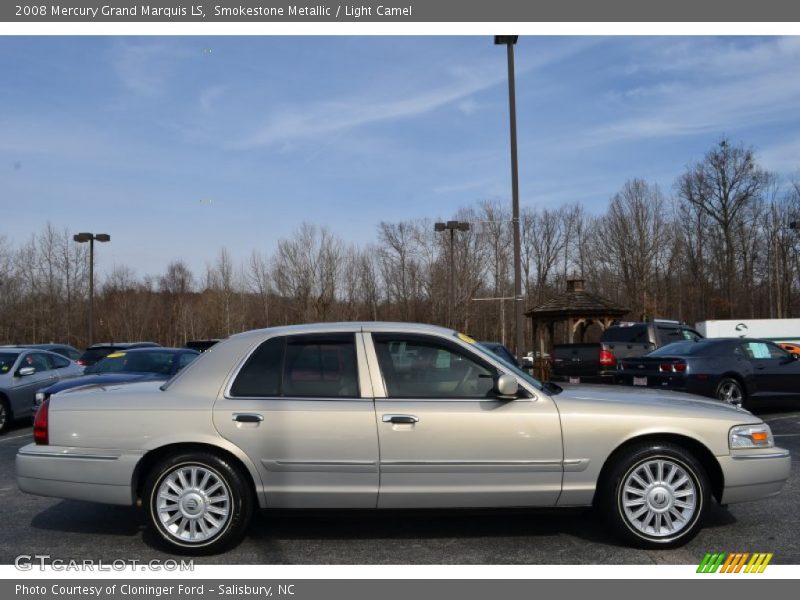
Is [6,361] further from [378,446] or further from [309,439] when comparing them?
[378,446]

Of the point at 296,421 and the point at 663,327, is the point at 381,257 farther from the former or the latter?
the point at 296,421

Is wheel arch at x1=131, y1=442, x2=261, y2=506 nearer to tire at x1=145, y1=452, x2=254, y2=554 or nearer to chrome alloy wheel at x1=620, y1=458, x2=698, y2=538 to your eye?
tire at x1=145, y1=452, x2=254, y2=554

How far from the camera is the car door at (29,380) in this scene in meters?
12.8

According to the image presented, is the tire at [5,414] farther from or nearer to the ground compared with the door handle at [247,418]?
nearer to the ground

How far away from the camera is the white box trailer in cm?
2816

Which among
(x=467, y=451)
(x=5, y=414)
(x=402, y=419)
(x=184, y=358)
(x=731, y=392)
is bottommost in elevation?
(x=5, y=414)

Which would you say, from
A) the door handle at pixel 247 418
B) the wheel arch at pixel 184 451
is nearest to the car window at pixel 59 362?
the wheel arch at pixel 184 451

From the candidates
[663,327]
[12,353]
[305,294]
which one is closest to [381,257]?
[305,294]

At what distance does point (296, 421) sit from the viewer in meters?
4.95

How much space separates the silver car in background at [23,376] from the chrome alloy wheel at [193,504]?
9.12m

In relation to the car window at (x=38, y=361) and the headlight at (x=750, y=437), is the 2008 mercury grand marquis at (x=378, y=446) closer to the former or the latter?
the headlight at (x=750, y=437)

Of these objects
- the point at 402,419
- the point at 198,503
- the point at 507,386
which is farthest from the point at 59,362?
the point at 507,386

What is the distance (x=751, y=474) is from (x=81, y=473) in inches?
187

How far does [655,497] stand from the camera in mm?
5016
